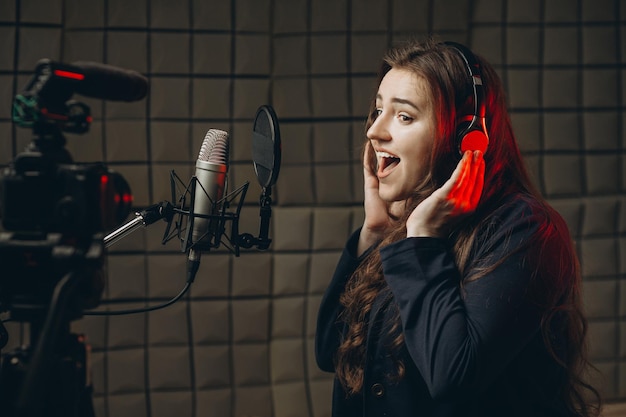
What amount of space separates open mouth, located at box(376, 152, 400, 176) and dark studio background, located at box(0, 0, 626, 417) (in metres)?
1.21

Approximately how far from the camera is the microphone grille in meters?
1.00

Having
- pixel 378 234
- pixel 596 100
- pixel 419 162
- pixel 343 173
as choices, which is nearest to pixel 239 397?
pixel 343 173

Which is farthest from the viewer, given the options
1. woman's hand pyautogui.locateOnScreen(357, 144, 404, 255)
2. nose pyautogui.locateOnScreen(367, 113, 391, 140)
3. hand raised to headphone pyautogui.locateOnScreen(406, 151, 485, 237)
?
woman's hand pyautogui.locateOnScreen(357, 144, 404, 255)

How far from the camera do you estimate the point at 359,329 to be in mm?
1292

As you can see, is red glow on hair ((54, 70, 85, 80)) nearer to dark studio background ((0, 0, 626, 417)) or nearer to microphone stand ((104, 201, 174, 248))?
microphone stand ((104, 201, 174, 248))

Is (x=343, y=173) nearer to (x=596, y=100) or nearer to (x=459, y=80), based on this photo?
(x=596, y=100)

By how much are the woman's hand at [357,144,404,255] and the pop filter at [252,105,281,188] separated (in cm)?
42

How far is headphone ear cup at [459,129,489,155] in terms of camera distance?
3.70 ft

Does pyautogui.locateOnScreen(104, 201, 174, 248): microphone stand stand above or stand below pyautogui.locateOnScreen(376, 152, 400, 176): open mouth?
below

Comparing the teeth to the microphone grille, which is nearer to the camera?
the microphone grille

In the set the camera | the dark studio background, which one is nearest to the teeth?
the camera

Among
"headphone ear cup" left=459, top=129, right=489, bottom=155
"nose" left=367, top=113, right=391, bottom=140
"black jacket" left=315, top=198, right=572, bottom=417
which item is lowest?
"black jacket" left=315, top=198, right=572, bottom=417

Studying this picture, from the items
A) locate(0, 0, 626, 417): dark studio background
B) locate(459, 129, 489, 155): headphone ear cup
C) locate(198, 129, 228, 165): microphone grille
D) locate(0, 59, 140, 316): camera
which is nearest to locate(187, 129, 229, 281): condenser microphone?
locate(198, 129, 228, 165): microphone grille

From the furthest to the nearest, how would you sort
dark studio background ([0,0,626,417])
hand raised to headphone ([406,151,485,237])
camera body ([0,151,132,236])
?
dark studio background ([0,0,626,417]) → hand raised to headphone ([406,151,485,237]) → camera body ([0,151,132,236])
